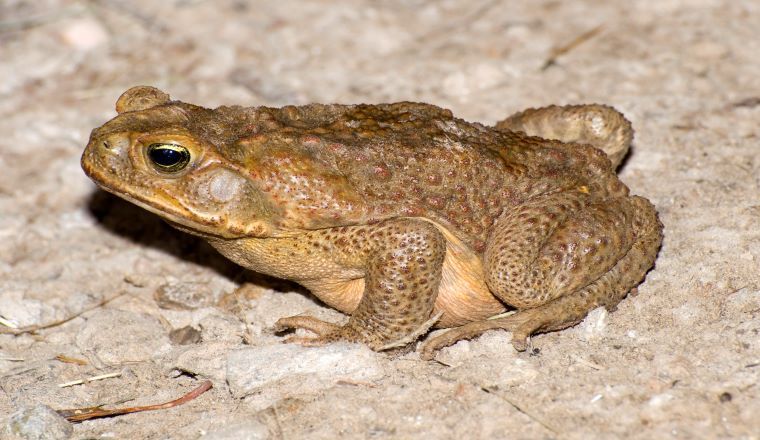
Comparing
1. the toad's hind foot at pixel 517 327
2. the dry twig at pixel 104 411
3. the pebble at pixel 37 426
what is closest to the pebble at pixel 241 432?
the dry twig at pixel 104 411

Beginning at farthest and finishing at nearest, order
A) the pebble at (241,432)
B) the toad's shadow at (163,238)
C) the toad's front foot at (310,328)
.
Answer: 1. the toad's shadow at (163,238)
2. the toad's front foot at (310,328)
3. the pebble at (241,432)

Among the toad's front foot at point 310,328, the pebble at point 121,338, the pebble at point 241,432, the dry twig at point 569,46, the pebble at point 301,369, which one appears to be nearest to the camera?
the pebble at point 241,432

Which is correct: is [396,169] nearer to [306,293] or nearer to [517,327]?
[517,327]

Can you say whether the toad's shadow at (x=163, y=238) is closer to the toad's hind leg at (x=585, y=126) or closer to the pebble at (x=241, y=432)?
the pebble at (x=241, y=432)

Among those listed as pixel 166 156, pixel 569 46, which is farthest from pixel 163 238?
pixel 569 46

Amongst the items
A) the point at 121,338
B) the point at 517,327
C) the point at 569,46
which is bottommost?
the point at 121,338

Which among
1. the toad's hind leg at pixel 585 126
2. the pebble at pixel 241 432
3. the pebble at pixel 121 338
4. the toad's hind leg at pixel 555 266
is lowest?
the pebble at pixel 121 338
